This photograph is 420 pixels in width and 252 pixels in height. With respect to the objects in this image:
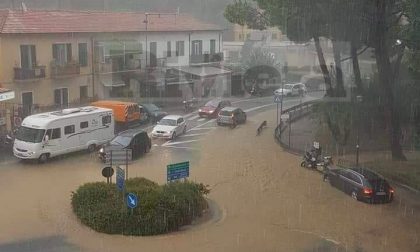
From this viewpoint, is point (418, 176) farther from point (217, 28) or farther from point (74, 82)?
point (74, 82)

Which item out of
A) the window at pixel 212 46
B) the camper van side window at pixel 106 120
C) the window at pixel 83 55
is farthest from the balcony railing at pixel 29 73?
the window at pixel 212 46

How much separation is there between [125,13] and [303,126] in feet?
8.38

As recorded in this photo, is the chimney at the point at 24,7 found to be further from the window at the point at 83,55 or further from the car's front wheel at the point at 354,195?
the car's front wheel at the point at 354,195

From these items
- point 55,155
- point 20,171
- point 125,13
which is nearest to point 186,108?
point 125,13

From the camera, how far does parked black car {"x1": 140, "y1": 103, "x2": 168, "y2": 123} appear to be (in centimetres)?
639

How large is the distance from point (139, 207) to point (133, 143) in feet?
6.24

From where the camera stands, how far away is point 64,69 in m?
5.77

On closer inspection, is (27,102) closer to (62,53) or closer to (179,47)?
(62,53)

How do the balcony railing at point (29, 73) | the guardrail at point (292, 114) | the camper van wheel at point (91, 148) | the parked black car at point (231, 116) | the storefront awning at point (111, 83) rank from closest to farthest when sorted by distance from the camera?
the balcony railing at point (29, 73) < the camper van wheel at point (91, 148) < the storefront awning at point (111, 83) < the guardrail at point (292, 114) < the parked black car at point (231, 116)

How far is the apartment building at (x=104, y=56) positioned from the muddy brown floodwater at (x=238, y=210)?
93 centimetres

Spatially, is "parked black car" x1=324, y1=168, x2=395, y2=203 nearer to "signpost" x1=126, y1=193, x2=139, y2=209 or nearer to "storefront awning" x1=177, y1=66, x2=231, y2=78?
"signpost" x1=126, y1=193, x2=139, y2=209

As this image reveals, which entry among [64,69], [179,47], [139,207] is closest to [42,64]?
[64,69]

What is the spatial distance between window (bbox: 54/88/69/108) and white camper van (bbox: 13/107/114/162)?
20 cm

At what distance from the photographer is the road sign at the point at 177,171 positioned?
3.81 m
